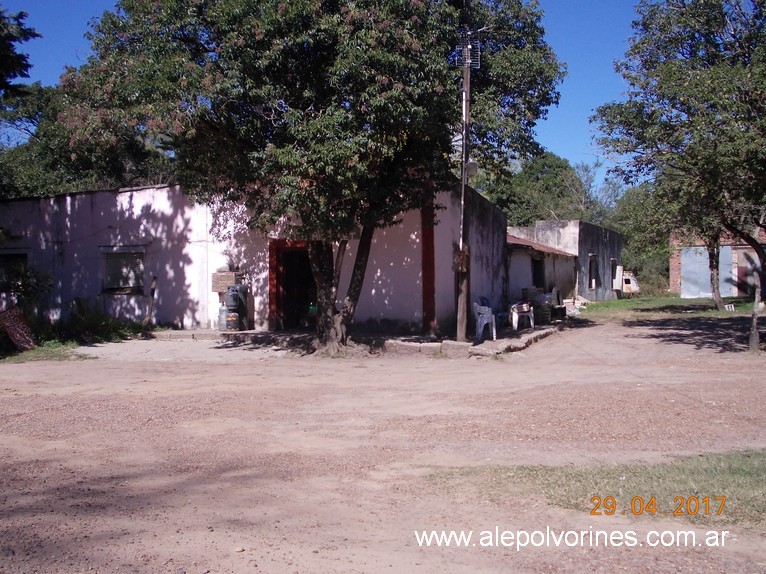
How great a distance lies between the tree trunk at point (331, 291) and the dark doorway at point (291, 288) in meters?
3.24

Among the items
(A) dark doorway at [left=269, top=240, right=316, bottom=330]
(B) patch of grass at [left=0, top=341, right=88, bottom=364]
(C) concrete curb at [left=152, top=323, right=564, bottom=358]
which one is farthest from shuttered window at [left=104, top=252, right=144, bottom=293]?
(A) dark doorway at [left=269, top=240, right=316, bottom=330]

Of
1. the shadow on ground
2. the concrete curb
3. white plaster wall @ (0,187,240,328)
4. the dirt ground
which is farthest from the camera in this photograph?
white plaster wall @ (0,187,240,328)

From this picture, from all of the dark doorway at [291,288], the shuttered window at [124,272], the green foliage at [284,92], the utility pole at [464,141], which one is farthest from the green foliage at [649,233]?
the shuttered window at [124,272]

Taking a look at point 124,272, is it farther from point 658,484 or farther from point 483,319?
point 658,484

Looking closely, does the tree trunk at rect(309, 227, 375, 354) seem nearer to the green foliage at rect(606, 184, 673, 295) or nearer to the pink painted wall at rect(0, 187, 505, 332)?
the pink painted wall at rect(0, 187, 505, 332)

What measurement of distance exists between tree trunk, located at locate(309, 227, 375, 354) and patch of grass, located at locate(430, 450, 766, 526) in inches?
355

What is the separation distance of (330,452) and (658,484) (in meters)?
3.21

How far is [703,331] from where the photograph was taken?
2045cm

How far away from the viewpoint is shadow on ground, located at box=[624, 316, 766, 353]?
16792mm

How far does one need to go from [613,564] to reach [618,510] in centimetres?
93

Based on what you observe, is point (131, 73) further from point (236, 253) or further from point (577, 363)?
point (577, 363)

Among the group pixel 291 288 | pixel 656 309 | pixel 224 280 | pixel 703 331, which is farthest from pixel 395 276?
pixel 656 309

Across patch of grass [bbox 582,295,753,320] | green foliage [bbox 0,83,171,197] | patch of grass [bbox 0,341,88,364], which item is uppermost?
green foliage [bbox 0,83,171,197]

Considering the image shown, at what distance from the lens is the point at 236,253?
63.7 feet
